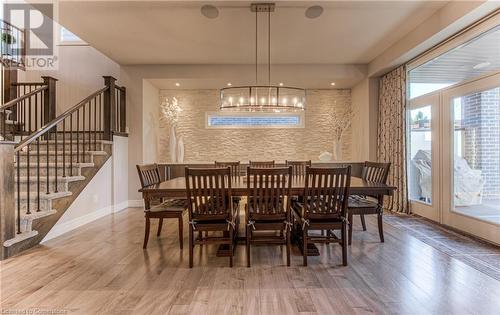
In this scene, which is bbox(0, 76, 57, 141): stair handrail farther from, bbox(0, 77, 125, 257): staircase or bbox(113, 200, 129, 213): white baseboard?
bbox(113, 200, 129, 213): white baseboard

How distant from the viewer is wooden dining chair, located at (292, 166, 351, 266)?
9.02ft

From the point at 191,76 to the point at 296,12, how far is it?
277 cm

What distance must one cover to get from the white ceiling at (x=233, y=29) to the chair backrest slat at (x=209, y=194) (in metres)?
2.19

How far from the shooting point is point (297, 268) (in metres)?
2.72

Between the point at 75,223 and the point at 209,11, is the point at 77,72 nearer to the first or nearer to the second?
the point at 75,223

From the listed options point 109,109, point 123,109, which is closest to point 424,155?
point 109,109

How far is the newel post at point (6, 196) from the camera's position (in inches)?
112

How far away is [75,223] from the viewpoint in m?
4.17

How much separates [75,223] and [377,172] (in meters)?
4.40

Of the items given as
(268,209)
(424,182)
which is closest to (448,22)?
(424,182)

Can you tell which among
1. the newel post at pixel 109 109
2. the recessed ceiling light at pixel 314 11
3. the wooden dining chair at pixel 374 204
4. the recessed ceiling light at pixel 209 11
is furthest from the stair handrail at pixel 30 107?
the wooden dining chair at pixel 374 204

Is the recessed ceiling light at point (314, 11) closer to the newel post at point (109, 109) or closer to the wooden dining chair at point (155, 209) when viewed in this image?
the wooden dining chair at point (155, 209)

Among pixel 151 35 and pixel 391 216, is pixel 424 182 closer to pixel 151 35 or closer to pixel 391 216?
pixel 391 216

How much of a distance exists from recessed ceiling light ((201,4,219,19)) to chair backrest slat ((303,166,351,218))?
2394mm
